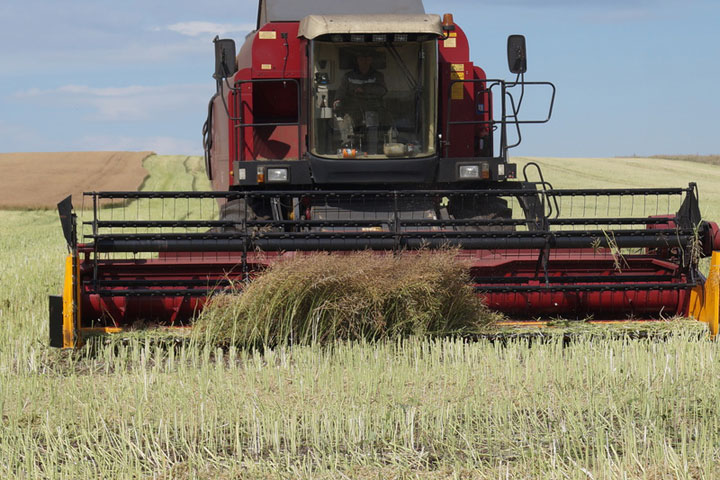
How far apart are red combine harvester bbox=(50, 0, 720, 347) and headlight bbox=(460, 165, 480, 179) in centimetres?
2

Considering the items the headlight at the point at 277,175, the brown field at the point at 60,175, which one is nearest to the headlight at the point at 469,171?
the headlight at the point at 277,175

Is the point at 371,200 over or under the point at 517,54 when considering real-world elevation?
under

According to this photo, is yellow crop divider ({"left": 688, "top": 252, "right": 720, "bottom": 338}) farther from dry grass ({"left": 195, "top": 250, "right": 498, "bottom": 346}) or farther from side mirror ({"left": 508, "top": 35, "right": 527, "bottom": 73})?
side mirror ({"left": 508, "top": 35, "right": 527, "bottom": 73})

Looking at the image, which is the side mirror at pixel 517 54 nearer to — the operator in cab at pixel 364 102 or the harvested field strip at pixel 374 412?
the operator in cab at pixel 364 102

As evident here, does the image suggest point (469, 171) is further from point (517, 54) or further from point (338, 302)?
point (338, 302)

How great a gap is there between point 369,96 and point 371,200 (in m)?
0.89

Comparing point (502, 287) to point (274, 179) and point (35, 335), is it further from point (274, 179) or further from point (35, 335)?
point (35, 335)

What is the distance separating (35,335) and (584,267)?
3.84 metres

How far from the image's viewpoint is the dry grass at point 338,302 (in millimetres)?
5410

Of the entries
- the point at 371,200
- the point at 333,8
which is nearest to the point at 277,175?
the point at 371,200

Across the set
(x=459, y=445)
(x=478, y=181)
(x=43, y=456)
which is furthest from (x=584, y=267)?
(x=43, y=456)

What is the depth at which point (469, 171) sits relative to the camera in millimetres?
7805

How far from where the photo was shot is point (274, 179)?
761cm

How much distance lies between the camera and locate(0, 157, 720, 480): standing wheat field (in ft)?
10.8
